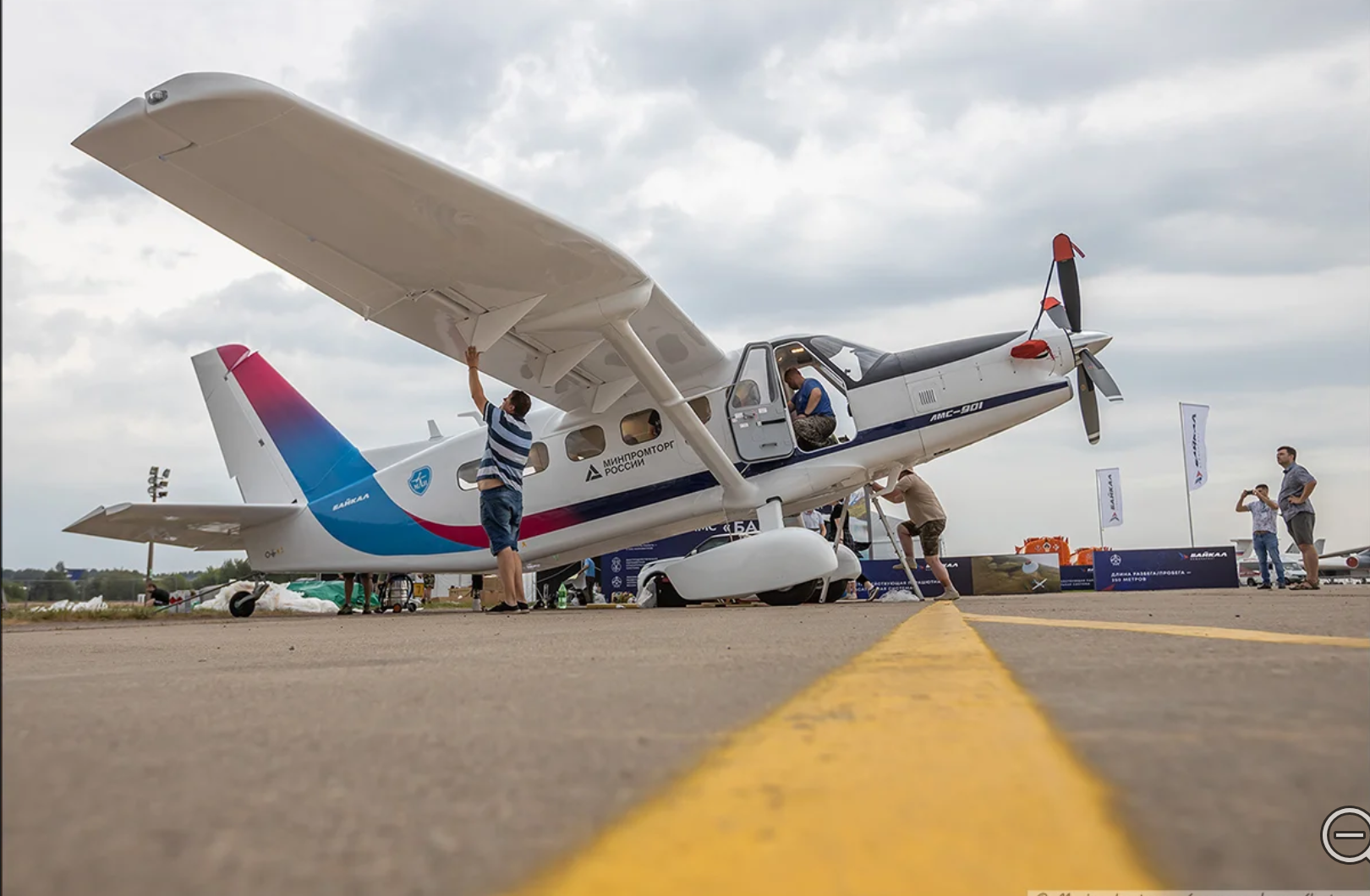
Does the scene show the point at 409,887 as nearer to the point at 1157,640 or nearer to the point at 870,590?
the point at 1157,640

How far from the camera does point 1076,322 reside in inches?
350

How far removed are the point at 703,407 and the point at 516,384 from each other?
1.83 meters

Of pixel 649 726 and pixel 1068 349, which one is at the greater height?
pixel 1068 349

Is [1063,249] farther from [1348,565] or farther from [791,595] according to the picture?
[1348,565]

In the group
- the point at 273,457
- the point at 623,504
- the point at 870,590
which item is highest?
the point at 273,457

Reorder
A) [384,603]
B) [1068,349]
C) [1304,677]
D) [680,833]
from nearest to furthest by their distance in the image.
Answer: [680,833], [1304,677], [1068,349], [384,603]

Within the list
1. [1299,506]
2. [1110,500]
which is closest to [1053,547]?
[1110,500]

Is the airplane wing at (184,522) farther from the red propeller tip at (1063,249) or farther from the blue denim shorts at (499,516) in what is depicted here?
the red propeller tip at (1063,249)

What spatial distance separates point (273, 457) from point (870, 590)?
8980 millimetres

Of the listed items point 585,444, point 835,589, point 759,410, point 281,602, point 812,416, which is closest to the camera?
point 812,416

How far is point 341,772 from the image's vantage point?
0.89 metres

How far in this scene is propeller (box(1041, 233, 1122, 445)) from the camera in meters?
8.87

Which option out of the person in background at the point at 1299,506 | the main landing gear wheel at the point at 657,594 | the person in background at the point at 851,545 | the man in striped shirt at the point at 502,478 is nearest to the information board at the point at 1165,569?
the person in background at the point at 851,545

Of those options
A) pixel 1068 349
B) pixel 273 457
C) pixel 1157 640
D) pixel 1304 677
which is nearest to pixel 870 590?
pixel 1068 349
